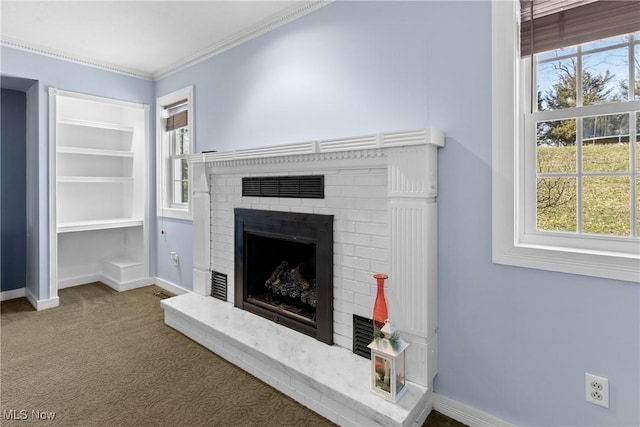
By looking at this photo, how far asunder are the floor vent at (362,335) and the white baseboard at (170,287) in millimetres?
2362

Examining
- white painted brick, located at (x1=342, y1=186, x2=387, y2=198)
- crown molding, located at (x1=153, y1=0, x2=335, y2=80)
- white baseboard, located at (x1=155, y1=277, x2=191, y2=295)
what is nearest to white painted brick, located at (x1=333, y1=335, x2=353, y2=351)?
white painted brick, located at (x1=342, y1=186, x2=387, y2=198)

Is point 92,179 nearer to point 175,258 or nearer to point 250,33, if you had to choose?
point 175,258

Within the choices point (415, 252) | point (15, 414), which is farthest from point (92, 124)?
point (415, 252)

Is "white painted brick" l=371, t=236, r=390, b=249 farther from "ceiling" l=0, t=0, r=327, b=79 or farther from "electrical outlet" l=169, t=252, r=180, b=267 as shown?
"electrical outlet" l=169, t=252, r=180, b=267

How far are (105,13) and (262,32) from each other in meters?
1.23

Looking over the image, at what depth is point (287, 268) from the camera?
116 inches

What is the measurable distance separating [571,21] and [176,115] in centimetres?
380

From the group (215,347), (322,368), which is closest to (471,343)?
(322,368)

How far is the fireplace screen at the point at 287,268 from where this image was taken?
7.75ft

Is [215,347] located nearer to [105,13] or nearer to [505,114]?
[505,114]

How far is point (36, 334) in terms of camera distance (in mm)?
2992

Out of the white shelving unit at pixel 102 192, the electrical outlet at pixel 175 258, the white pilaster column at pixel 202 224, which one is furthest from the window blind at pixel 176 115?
the electrical outlet at pixel 175 258

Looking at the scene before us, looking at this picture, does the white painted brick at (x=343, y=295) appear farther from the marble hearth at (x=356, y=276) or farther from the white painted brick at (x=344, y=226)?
the white painted brick at (x=344, y=226)

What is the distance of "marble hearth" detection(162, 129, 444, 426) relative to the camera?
72.9 inches
